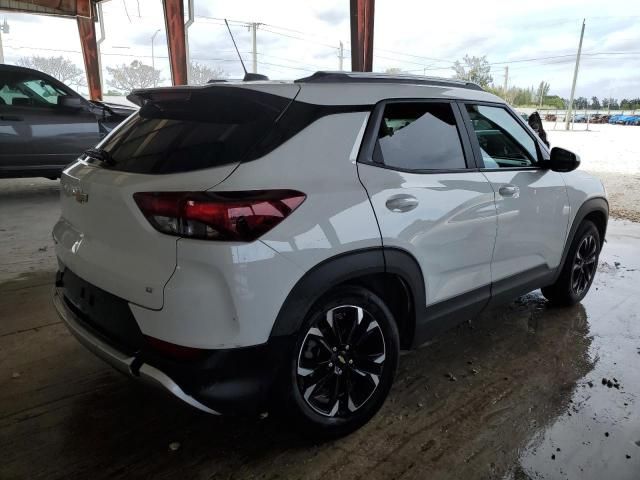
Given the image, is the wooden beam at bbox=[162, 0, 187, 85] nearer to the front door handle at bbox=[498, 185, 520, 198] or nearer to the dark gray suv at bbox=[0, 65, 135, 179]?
the dark gray suv at bbox=[0, 65, 135, 179]

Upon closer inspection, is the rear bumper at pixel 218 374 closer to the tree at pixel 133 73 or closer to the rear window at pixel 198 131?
the rear window at pixel 198 131

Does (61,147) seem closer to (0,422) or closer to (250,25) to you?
Result: (0,422)

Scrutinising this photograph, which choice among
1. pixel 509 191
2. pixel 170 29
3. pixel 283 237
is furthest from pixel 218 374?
pixel 170 29

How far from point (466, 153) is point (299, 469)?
71.7 inches

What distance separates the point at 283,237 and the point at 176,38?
15.8 meters

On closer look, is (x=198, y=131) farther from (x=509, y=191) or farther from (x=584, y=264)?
(x=584, y=264)

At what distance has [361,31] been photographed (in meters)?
10.6

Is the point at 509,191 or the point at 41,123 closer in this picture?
the point at 509,191

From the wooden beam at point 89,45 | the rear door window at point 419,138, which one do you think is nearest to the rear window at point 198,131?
the rear door window at point 419,138

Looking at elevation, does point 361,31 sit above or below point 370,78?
above

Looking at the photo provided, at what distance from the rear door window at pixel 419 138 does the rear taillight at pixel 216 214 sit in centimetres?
65

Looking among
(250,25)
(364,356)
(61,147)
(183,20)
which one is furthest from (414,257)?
(250,25)

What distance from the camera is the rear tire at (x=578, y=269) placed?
3738 millimetres

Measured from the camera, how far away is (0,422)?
2359 millimetres
